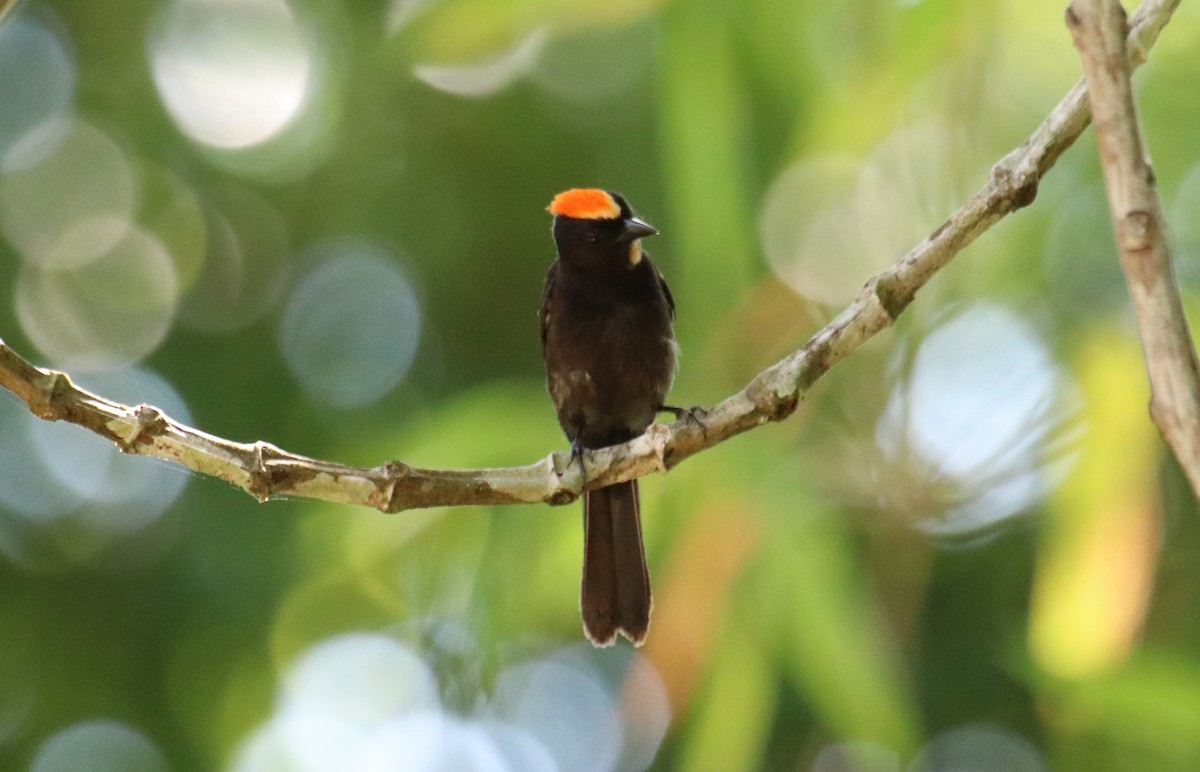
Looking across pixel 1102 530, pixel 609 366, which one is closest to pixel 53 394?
pixel 609 366

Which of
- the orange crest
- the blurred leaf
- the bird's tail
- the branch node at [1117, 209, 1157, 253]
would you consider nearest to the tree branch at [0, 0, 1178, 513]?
the branch node at [1117, 209, 1157, 253]

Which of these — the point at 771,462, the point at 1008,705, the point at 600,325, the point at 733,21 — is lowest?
the point at 1008,705

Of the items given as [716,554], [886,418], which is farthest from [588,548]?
[886,418]

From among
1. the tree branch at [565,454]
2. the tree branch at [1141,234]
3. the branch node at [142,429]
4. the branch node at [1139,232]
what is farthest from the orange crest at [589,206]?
the branch node at [1139,232]

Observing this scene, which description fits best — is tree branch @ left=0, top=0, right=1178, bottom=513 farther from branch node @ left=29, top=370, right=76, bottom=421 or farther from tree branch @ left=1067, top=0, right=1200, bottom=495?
tree branch @ left=1067, top=0, right=1200, bottom=495

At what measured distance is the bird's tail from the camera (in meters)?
3.09

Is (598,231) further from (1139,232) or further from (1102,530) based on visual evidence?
(1139,232)

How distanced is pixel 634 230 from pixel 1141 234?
2216 millimetres

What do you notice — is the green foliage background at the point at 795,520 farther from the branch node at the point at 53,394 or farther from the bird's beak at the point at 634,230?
the branch node at the point at 53,394

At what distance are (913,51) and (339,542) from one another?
7.27 feet

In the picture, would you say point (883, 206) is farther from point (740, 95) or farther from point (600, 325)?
point (600, 325)

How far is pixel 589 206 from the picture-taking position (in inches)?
131

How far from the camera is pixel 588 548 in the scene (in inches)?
127

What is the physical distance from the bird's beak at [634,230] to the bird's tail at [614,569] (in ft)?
2.10
